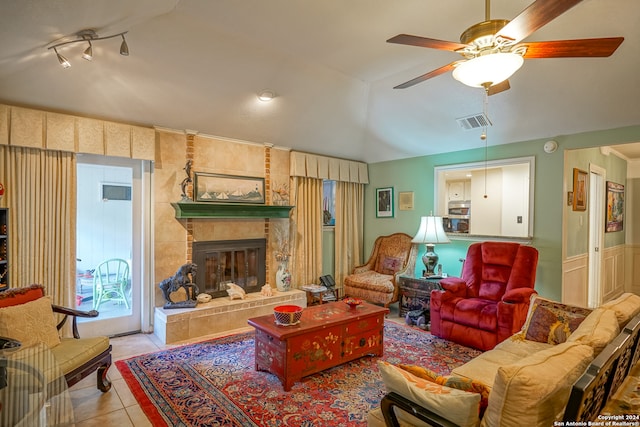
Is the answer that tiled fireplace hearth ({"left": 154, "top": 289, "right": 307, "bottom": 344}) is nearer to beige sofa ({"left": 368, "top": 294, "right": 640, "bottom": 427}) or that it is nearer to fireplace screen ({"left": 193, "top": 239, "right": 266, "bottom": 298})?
fireplace screen ({"left": 193, "top": 239, "right": 266, "bottom": 298})

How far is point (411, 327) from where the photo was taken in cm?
430

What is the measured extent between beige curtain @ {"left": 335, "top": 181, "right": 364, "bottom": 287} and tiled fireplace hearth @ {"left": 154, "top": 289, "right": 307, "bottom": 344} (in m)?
1.48

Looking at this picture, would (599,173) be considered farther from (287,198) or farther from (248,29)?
(248,29)

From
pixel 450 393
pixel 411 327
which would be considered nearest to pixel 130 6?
pixel 450 393

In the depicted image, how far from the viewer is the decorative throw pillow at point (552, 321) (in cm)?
254

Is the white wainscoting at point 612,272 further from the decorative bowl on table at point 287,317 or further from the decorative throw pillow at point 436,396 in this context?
the decorative throw pillow at point 436,396

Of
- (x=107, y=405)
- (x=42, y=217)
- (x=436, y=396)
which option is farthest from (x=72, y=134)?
(x=436, y=396)

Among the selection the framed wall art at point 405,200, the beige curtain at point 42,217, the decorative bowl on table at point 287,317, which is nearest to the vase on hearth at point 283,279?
the decorative bowl on table at point 287,317

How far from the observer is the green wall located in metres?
4.03

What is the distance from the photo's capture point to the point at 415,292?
4496 millimetres

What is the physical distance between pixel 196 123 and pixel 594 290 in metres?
6.41

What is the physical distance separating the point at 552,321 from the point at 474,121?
8.39 feet

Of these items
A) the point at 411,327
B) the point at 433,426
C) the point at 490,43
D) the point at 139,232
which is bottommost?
the point at 411,327

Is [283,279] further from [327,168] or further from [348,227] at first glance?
[327,168]
